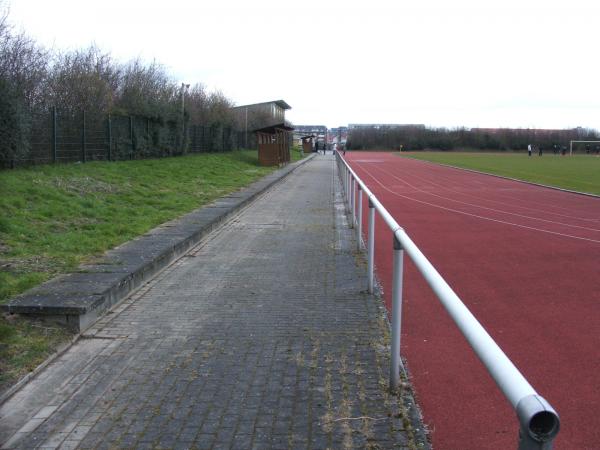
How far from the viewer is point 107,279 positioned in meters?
6.28

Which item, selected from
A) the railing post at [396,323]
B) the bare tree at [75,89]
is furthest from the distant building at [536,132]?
the railing post at [396,323]

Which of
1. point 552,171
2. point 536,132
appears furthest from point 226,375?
point 536,132

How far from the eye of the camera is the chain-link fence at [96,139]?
16109 millimetres

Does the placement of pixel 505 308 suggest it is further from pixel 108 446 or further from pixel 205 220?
pixel 205 220

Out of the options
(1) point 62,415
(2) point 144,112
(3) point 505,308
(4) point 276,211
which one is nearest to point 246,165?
(2) point 144,112

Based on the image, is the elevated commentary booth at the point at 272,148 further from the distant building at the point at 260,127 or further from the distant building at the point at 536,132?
the distant building at the point at 536,132

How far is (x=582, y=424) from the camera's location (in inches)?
144

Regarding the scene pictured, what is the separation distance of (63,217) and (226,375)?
22.2ft

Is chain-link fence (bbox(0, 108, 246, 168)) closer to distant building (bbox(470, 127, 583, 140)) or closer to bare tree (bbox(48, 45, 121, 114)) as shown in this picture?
bare tree (bbox(48, 45, 121, 114))

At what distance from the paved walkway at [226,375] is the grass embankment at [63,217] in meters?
0.42

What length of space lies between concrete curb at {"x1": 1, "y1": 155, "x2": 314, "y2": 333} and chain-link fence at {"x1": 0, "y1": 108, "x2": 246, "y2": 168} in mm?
6701

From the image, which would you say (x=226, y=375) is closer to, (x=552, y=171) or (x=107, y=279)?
(x=107, y=279)

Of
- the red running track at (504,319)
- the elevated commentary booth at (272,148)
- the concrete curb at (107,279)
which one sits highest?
the elevated commentary booth at (272,148)

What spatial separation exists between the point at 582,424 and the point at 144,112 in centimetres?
2515
